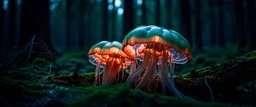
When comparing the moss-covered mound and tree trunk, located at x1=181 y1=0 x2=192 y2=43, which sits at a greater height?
tree trunk, located at x1=181 y1=0 x2=192 y2=43

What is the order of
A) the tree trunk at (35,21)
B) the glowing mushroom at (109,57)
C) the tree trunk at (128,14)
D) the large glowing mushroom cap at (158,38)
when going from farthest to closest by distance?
the tree trunk at (128,14) → the tree trunk at (35,21) → the glowing mushroom at (109,57) → the large glowing mushroom cap at (158,38)

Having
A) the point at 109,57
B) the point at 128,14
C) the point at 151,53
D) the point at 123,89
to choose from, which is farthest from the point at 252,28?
the point at 123,89

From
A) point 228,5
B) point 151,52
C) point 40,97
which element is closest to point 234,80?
point 151,52

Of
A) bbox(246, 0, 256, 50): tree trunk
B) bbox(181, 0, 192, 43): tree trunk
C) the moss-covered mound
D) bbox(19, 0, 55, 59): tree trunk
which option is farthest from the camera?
bbox(181, 0, 192, 43): tree trunk

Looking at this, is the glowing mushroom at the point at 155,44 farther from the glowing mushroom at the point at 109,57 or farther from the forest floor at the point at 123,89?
the forest floor at the point at 123,89

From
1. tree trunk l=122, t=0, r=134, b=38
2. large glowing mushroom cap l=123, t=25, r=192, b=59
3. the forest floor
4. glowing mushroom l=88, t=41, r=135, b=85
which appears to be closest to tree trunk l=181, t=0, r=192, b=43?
tree trunk l=122, t=0, r=134, b=38

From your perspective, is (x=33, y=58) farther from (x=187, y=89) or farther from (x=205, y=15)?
(x=205, y=15)

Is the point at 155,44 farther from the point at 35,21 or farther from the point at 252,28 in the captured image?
the point at 252,28

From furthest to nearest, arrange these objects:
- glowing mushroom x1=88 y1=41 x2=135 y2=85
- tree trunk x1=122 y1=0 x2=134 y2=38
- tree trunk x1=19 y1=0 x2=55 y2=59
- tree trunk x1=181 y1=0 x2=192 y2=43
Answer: tree trunk x1=181 y1=0 x2=192 y2=43 < tree trunk x1=122 y1=0 x2=134 y2=38 < tree trunk x1=19 y1=0 x2=55 y2=59 < glowing mushroom x1=88 y1=41 x2=135 y2=85

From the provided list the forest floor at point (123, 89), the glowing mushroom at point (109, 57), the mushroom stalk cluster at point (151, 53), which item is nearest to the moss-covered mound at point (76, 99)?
the forest floor at point (123, 89)

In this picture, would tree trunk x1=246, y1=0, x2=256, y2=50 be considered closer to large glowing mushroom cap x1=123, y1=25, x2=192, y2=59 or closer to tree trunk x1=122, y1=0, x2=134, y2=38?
tree trunk x1=122, y1=0, x2=134, y2=38

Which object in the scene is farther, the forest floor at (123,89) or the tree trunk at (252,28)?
the tree trunk at (252,28)
